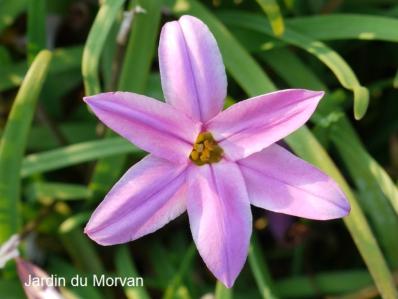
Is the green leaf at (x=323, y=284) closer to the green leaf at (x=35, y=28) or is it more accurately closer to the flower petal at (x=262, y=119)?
the flower petal at (x=262, y=119)

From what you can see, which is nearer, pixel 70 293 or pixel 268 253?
pixel 70 293

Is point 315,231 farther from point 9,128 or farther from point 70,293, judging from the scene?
point 9,128

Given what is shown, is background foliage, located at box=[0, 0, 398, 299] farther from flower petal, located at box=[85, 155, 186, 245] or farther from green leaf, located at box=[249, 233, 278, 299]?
flower petal, located at box=[85, 155, 186, 245]

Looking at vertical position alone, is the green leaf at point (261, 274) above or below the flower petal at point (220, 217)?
below

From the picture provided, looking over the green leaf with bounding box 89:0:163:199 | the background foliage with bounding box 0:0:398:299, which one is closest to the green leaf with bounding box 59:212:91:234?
the background foliage with bounding box 0:0:398:299

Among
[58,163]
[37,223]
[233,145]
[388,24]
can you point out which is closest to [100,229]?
[233,145]

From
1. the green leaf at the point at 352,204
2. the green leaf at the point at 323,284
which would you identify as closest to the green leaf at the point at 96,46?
the green leaf at the point at 352,204
